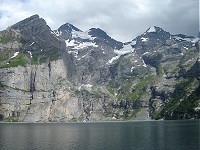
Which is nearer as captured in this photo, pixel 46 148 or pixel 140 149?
pixel 140 149

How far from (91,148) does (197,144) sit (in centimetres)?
3286

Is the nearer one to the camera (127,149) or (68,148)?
(127,149)

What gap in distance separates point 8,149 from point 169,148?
4870cm

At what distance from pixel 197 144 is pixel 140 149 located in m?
18.5

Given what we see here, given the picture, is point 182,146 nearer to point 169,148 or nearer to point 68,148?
point 169,148

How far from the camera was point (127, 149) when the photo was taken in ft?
314

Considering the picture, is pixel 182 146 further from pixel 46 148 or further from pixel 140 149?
pixel 46 148

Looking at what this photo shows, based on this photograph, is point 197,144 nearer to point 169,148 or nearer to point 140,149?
point 169,148

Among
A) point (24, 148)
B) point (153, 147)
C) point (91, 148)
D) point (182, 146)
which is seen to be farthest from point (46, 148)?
point (182, 146)

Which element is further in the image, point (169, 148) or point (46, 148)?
point (46, 148)

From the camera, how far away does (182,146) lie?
96.8 meters

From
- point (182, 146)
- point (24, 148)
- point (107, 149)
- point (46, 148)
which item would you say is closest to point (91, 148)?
point (107, 149)

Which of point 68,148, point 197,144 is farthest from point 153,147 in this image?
point 68,148

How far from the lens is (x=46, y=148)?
102 meters
